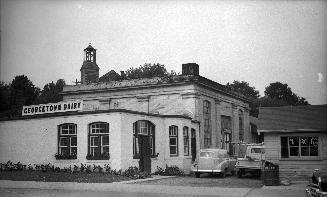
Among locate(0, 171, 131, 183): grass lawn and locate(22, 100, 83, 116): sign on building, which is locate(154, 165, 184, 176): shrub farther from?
locate(22, 100, 83, 116): sign on building

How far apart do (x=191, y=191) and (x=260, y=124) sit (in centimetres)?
723

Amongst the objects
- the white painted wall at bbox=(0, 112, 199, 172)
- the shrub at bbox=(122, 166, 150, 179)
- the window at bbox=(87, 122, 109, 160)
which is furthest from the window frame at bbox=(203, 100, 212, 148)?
the window at bbox=(87, 122, 109, 160)

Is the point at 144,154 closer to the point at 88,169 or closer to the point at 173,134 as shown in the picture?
the point at 173,134

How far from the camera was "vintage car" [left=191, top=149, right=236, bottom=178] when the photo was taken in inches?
931

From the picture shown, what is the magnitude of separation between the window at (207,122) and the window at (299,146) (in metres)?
13.0

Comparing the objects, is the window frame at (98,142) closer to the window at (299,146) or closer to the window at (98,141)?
the window at (98,141)

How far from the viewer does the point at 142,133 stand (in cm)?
2494

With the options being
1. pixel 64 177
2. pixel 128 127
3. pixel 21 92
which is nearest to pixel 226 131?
pixel 128 127

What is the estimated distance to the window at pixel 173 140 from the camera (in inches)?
1061

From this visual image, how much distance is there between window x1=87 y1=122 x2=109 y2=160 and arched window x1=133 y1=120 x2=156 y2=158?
1793mm

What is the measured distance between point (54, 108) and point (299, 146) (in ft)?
48.3

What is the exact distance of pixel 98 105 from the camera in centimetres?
3656

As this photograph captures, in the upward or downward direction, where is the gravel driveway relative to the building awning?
downward

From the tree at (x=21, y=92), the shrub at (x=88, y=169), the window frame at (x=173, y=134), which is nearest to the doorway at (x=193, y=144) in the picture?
the window frame at (x=173, y=134)
